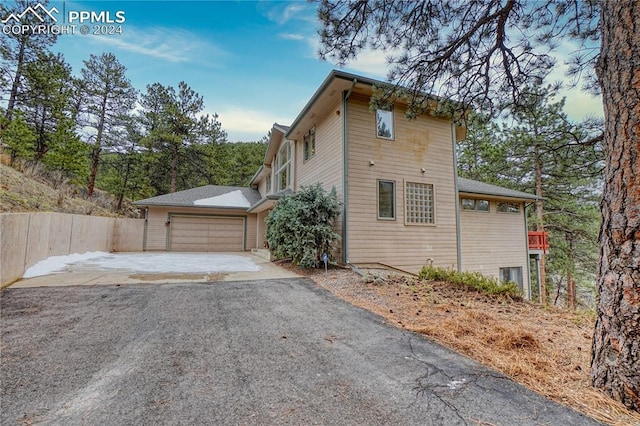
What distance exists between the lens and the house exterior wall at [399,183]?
8.11 m

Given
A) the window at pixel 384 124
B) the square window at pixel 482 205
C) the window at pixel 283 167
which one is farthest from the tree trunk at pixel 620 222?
the window at pixel 283 167

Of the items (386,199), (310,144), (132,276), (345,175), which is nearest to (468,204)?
(386,199)

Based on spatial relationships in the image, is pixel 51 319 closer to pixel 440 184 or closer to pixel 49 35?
pixel 440 184

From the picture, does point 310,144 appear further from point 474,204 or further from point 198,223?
point 198,223

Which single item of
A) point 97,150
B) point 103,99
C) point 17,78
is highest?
point 103,99

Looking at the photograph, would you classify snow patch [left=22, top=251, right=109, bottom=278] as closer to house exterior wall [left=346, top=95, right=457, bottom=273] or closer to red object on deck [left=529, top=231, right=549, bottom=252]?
house exterior wall [left=346, top=95, right=457, bottom=273]

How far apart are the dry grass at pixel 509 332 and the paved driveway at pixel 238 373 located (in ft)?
0.68

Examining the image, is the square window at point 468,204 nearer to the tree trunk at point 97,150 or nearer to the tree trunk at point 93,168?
the tree trunk at point 93,168

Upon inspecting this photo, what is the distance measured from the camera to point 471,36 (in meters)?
4.37

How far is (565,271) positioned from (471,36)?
605 inches

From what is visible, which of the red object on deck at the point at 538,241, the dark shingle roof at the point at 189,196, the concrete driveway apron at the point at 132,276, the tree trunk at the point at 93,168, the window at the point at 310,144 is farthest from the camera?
the tree trunk at the point at 93,168

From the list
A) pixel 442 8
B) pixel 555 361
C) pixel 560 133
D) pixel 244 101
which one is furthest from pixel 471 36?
pixel 244 101

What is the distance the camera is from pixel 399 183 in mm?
8734

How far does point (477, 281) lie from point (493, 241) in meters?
7.72
